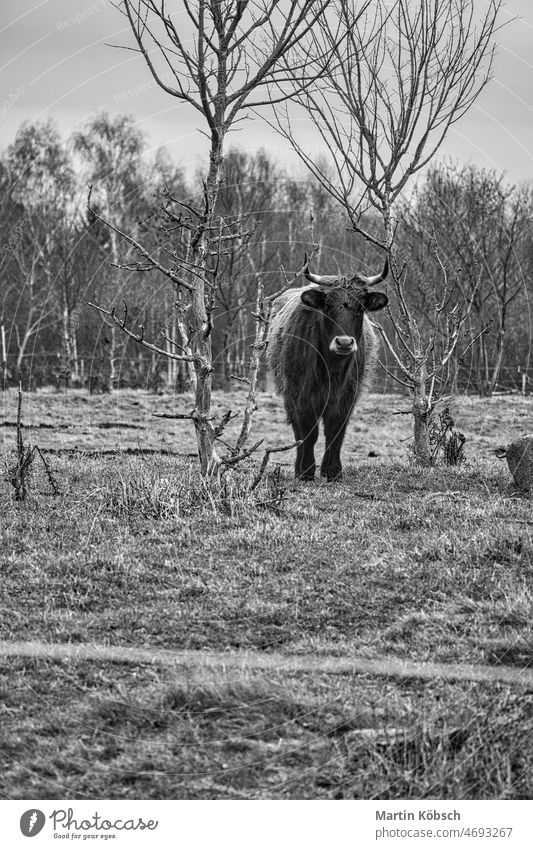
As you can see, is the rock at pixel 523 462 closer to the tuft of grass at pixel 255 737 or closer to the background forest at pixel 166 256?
the tuft of grass at pixel 255 737

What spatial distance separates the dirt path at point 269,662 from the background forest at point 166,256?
18.1 metres

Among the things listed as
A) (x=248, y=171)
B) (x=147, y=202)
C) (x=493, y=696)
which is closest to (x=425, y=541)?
(x=493, y=696)

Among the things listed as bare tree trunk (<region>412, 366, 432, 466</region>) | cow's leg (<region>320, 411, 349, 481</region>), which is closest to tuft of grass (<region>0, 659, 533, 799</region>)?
cow's leg (<region>320, 411, 349, 481</region>)

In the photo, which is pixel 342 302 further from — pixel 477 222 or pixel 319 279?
pixel 477 222

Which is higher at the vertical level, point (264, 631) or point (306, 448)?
point (306, 448)

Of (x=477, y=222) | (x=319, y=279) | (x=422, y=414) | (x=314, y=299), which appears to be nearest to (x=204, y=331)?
(x=314, y=299)

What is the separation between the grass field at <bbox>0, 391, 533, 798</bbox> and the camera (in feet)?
12.8

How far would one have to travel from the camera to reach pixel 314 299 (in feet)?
32.7

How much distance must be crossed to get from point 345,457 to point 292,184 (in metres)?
19.4

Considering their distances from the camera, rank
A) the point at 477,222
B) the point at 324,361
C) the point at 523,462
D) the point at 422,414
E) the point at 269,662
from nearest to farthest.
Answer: the point at 269,662, the point at 523,462, the point at 324,361, the point at 422,414, the point at 477,222

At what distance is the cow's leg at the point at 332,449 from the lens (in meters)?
10.2

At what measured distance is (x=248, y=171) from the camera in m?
26.3

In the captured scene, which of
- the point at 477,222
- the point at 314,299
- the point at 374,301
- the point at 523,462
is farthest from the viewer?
the point at 477,222

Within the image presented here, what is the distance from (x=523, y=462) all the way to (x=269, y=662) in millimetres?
5067
